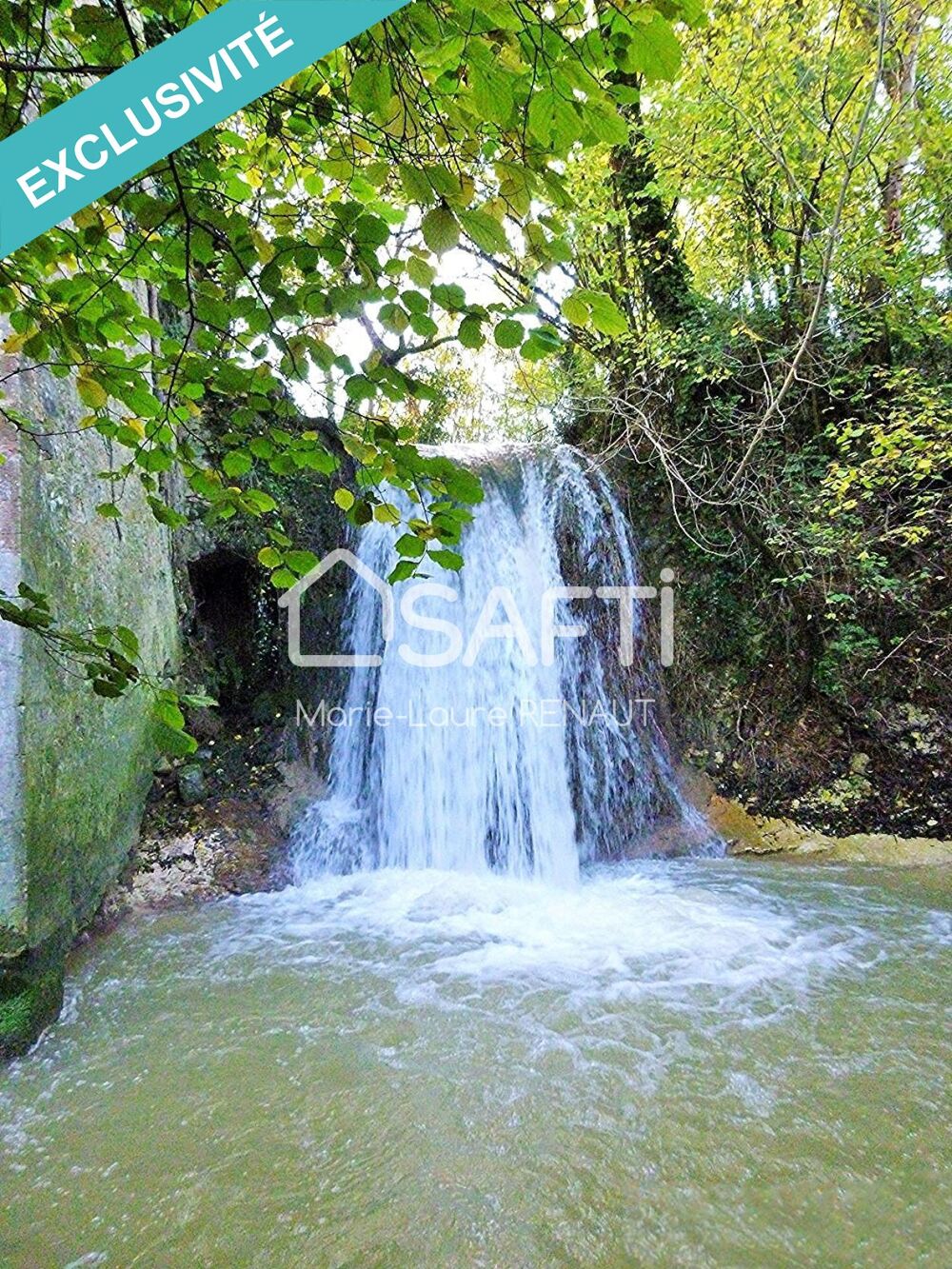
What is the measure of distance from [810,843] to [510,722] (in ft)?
Result: 8.01

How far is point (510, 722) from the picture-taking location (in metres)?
5.43

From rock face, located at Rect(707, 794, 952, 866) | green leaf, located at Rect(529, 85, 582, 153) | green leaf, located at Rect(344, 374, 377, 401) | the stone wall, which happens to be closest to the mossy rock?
the stone wall

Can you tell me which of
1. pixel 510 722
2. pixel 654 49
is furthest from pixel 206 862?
pixel 654 49

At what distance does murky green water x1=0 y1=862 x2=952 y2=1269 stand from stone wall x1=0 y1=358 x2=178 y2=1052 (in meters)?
0.42

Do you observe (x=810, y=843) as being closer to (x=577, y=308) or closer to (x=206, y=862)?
(x=206, y=862)

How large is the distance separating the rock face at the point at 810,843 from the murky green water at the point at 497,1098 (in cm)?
99

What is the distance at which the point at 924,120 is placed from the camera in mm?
4496

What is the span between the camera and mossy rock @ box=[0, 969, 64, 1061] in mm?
2355

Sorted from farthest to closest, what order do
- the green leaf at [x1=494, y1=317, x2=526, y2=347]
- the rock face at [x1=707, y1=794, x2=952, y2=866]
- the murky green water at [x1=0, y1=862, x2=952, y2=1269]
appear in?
the rock face at [x1=707, y1=794, x2=952, y2=866], the murky green water at [x1=0, y1=862, x2=952, y2=1269], the green leaf at [x1=494, y1=317, x2=526, y2=347]

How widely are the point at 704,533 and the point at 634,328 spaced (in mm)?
2230

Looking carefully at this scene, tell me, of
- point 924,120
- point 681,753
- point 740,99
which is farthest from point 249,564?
point 924,120

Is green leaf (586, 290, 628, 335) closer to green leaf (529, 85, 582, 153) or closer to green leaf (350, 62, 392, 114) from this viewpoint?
green leaf (529, 85, 582, 153)

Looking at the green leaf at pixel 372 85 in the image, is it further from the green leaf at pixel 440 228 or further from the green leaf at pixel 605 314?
the green leaf at pixel 605 314

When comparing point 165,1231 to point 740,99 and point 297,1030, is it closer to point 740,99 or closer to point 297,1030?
point 297,1030
